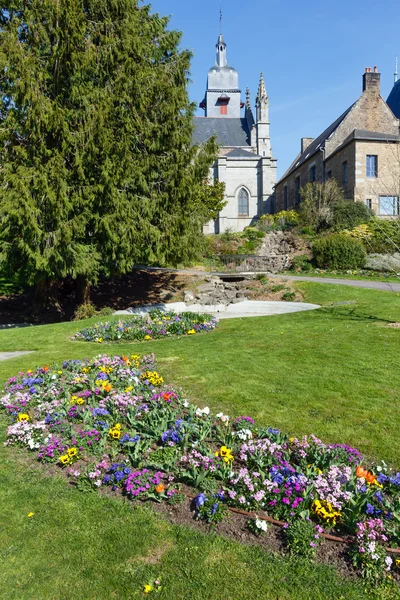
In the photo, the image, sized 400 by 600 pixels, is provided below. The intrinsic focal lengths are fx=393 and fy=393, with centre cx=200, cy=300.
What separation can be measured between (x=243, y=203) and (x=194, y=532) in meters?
44.9

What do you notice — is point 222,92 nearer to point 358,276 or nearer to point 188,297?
point 358,276

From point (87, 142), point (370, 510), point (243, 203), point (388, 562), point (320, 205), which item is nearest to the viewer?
point (388, 562)

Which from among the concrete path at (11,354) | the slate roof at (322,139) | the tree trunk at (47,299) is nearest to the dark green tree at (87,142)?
the tree trunk at (47,299)

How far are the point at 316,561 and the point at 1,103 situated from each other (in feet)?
47.6

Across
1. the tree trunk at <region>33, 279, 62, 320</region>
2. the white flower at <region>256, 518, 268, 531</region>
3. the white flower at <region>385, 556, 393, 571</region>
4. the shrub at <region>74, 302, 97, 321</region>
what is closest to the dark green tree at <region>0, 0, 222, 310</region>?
the shrub at <region>74, 302, 97, 321</region>

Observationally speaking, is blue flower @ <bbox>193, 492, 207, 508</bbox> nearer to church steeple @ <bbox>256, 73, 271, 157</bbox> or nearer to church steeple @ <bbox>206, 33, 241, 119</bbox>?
church steeple @ <bbox>256, 73, 271, 157</bbox>

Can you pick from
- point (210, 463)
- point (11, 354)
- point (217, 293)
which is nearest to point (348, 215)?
point (217, 293)

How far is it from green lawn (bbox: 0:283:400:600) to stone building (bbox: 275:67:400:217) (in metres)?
21.8

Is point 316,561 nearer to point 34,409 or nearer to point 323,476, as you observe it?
point 323,476

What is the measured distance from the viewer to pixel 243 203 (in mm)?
45531

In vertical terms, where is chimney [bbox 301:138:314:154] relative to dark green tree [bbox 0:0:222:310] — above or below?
above

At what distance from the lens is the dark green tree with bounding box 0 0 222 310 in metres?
11.6

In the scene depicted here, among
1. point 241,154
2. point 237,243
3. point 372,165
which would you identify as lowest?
point 237,243

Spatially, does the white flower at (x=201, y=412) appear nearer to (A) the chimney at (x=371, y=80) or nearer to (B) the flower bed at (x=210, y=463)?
(B) the flower bed at (x=210, y=463)
